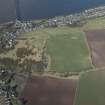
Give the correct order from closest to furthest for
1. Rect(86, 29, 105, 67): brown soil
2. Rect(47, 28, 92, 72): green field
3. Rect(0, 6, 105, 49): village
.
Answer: Rect(47, 28, 92, 72): green field, Rect(86, 29, 105, 67): brown soil, Rect(0, 6, 105, 49): village

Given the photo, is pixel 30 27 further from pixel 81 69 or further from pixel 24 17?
pixel 81 69

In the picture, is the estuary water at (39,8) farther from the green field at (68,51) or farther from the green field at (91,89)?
the green field at (91,89)

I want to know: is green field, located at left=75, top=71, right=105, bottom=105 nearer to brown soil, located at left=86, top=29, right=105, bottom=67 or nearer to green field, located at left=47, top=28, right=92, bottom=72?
green field, located at left=47, top=28, right=92, bottom=72

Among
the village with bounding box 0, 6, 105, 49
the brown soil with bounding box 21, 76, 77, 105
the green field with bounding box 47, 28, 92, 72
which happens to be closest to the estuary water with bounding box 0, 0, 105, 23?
the village with bounding box 0, 6, 105, 49

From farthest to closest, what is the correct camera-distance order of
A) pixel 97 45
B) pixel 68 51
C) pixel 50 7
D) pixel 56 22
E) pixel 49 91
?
1. pixel 50 7
2. pixel 56 22
3. pixel 97 45
4. pixel 68 51
5. pixel 49 91

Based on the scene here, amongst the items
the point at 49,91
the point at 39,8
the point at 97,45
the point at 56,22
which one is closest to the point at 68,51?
the point at 97,45

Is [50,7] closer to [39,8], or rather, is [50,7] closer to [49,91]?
[39,8]
